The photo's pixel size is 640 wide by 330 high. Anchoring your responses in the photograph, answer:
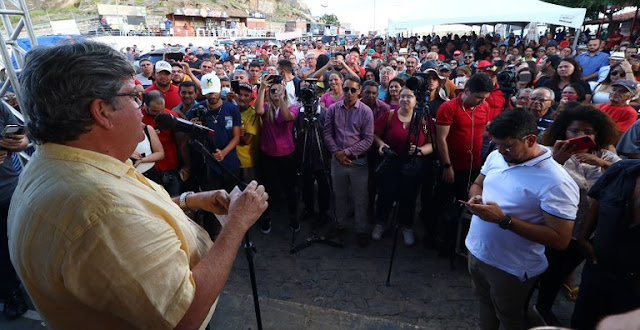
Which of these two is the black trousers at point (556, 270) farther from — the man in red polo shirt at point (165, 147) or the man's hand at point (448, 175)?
the man in red polo shirt at point (165, 147)

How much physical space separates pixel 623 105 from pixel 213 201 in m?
4.61

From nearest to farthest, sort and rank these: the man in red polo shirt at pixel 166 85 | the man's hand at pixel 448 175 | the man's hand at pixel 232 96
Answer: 1. the man's hand at pixel 448 175
2. the man's hand at pixel 232 96
3. the man in red polo shirt at pixel 166 85

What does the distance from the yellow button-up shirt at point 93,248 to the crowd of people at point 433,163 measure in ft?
0.06

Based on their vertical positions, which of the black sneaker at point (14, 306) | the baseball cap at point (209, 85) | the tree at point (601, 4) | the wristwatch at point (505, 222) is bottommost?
the black sneaker at point (14, 306)

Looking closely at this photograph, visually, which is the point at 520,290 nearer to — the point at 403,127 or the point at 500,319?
the point at 500,319

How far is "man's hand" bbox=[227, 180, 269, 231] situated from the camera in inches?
51.6

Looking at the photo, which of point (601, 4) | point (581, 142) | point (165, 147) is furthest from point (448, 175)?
point (601, 4)

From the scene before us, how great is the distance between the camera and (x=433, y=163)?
3969 millimetres

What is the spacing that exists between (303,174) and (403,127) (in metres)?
1.38

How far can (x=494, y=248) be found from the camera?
2.12 meters

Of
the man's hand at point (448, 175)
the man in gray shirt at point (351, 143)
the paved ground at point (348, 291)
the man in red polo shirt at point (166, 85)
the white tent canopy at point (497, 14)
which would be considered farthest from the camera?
the white tent canopy at point (497, 14)

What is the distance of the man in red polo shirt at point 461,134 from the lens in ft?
12.2

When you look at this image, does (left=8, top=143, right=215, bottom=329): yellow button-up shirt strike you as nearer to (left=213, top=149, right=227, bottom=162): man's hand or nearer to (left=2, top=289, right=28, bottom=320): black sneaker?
(left=2, top=289, right=28, bottom=320): black sneaker

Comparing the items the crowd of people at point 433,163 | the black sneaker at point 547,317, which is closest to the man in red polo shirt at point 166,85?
the crowd of people at point 433,163
